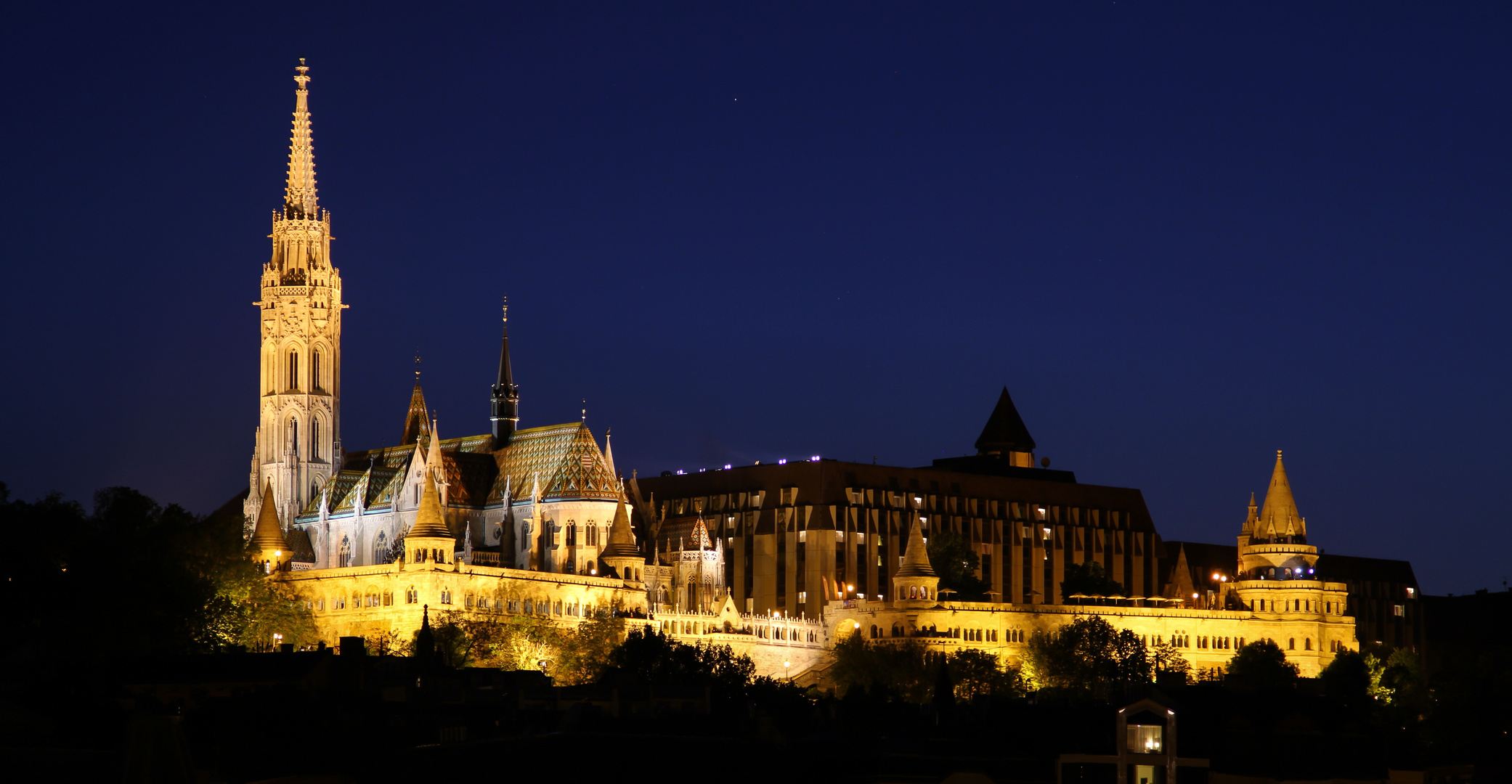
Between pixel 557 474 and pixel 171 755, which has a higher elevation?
pixel 557 474

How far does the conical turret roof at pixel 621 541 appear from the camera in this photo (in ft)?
625

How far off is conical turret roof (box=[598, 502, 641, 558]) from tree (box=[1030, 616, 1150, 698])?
31.4 m

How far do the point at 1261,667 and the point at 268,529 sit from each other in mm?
73248

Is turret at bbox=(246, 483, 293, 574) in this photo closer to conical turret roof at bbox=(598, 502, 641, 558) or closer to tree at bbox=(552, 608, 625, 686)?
conical turret roof at bbox=(598, 502, 641, 558)

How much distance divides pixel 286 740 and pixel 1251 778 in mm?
36057

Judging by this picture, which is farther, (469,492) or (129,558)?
(469,492)

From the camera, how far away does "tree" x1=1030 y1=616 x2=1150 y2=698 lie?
188 meters

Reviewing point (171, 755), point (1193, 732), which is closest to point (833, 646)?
point (1193, 732)

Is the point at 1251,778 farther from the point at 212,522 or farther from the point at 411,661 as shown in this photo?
the point at 212,522

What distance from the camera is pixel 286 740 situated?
98375 millimetres

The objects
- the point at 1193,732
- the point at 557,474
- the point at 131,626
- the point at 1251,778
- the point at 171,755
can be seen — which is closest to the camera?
the point at 171,755

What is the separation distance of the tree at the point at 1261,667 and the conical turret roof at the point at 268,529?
7035 cm

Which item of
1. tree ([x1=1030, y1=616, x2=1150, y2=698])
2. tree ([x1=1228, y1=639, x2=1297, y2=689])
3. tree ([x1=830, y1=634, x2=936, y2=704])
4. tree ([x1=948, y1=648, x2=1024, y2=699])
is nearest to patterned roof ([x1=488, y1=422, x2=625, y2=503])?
tree ([x1=830, y1=634, x2=936, y2=704])

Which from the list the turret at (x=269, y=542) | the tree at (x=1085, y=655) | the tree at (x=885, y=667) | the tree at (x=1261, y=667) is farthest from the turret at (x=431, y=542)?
the tree at (x=1261, y=667)
